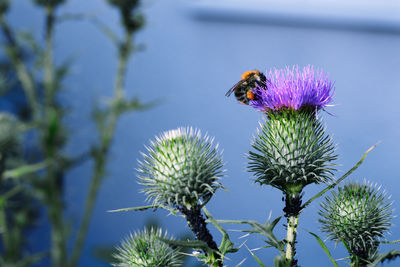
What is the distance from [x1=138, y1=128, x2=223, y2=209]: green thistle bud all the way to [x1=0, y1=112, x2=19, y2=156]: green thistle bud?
1064 millimetres

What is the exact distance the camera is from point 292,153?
0.83 meters

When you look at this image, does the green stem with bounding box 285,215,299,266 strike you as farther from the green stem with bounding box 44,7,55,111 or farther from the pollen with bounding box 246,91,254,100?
the green stem with bounding box 44,7,55,111

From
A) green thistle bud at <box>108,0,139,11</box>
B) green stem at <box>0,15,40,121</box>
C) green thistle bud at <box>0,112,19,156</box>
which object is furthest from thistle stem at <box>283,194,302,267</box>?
green stem at <box>0,15,40,121</box>

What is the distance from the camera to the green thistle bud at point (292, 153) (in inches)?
31.4

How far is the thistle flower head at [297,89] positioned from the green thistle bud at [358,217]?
18 centimetres

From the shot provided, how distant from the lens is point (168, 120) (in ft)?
13.7

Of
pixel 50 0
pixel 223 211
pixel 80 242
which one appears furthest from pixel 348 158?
pixel 50 0

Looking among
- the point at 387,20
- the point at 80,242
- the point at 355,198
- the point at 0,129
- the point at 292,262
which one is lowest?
the point at 292,262

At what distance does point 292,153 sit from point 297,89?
0.12 meters

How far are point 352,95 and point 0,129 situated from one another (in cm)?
327

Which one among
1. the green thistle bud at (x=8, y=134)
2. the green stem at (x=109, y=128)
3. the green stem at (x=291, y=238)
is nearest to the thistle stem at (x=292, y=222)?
the green stem at (x=291, y=238)

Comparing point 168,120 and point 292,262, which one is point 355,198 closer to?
point 292,262

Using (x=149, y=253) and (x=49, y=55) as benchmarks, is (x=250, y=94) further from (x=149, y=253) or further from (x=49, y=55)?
(x=49, y=55)

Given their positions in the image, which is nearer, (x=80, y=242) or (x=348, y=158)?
(x=80, y=242)
